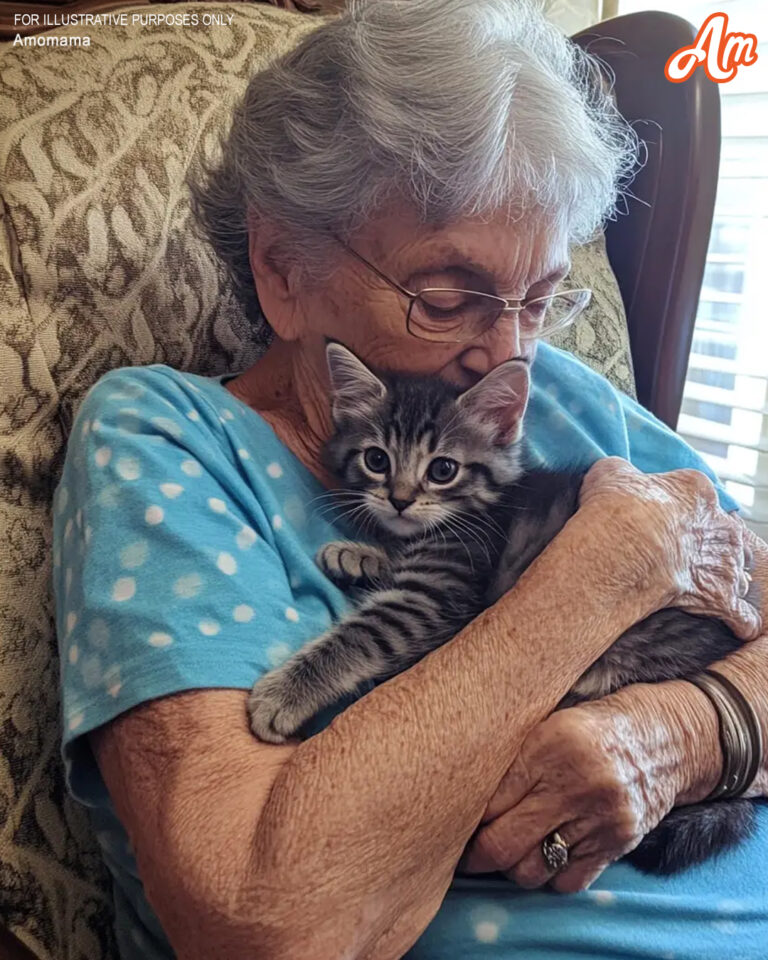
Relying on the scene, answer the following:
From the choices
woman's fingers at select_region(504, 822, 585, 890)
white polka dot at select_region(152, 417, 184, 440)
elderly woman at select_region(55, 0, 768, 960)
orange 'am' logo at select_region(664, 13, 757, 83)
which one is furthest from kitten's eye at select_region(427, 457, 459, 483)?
orange 'am' logo at select_region(664, 13, 757, 83)

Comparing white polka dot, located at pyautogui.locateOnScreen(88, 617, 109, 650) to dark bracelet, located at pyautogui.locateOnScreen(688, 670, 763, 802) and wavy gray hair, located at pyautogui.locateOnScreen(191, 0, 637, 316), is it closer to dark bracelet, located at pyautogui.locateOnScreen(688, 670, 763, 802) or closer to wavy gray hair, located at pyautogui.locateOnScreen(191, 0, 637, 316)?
wavy gray hair, located at pyautogui.locateOnScreen(191, 0, 637, 316)

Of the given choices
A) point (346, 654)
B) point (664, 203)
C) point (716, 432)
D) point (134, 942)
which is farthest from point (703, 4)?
Result: point (134, 942)

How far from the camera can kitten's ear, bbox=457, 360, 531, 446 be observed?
3.36ft

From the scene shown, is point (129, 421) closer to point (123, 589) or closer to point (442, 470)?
point (123, 589)

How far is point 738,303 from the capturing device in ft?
6.88

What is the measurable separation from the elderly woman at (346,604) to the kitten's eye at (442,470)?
0.10 metres

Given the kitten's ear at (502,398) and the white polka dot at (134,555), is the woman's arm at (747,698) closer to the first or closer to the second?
the kitten's ear at (502,398)

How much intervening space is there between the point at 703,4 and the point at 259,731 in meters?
2.02

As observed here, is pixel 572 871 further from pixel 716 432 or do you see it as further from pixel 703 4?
pixel 703 4

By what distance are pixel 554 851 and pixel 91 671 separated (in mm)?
483

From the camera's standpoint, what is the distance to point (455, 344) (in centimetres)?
102

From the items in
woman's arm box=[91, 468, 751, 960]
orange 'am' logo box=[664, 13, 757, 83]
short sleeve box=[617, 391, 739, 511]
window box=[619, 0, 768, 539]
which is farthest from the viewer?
window box=[619, 0, 768, 539]

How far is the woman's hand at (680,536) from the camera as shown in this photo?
0.93 m

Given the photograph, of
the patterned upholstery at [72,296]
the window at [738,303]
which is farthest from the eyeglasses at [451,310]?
the window at [738,303]
